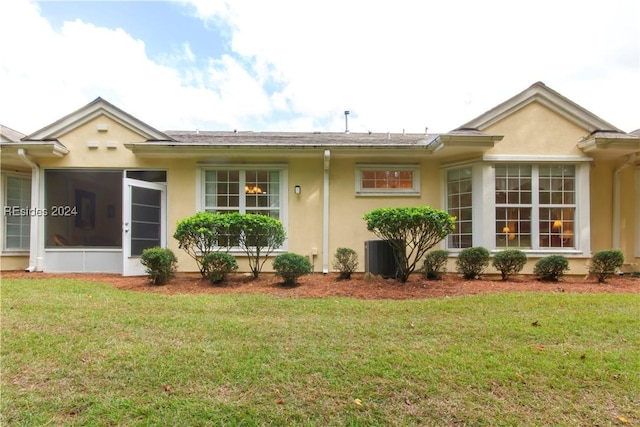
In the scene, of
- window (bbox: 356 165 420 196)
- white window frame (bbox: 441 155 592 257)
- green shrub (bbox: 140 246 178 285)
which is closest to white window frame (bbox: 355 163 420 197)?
window (bbox: 356 165 420 196)

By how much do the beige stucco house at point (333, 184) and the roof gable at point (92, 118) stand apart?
26 millimetres

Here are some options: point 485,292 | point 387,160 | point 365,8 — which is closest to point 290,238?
point 387,160

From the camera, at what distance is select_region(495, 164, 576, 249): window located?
8008 millimetres

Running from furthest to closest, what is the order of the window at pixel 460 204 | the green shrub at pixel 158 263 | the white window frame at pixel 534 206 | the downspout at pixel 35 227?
1. the downspout at pixel 35 227
2. the window at pixel 460 204
3. the white window frame at pixel 534 206
4. the green shrub at pixel 158 263

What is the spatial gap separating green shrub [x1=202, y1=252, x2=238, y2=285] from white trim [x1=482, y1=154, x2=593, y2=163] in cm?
650

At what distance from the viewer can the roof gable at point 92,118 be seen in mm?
8414

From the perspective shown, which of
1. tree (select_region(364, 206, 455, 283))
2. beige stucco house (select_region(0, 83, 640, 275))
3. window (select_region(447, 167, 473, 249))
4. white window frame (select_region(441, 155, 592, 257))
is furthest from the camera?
window (select_region(447, 167, 473, 249))

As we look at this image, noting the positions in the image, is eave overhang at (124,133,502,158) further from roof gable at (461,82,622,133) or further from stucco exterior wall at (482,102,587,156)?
roof gable at (461,82,622,133)

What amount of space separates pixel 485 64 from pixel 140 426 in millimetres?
12147

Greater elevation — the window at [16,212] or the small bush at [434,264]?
the window at [16,212]

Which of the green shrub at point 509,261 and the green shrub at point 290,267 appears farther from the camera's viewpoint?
the green shrub at point 509,261

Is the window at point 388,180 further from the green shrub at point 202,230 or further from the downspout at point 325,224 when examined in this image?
the green shrub at point 202,230

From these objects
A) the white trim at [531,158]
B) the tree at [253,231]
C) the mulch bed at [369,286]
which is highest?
the white trim at [531,158]

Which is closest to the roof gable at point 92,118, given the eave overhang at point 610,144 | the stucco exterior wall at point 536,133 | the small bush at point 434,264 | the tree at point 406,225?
the tree at point 406,225
